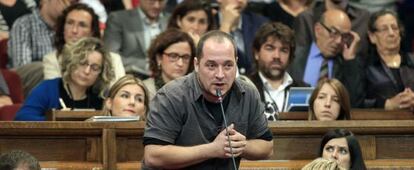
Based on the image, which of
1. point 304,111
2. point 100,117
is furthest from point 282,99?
point 100,117

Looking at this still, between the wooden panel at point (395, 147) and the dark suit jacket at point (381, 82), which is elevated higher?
the dark suit jacket at point (381, 82)

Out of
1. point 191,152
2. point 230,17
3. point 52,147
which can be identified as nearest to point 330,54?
point 230,17

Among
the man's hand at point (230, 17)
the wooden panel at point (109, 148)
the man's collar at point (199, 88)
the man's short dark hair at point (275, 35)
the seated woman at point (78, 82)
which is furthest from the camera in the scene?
the man's hand at point (230, 17)

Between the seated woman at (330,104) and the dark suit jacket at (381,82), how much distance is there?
3.73 ft

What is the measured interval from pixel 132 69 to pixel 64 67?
43.2 inches

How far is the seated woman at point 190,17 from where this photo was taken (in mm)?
9430

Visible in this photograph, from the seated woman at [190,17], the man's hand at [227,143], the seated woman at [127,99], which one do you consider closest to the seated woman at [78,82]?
the seated woman at [127,99]

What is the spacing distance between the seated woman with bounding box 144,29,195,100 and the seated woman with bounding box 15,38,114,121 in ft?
1.21

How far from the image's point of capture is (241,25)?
1008 centimetres

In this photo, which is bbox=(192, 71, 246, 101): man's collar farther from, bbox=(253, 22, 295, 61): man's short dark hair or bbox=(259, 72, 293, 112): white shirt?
bbox=(253, 22, 295, 61): man's short dark hair

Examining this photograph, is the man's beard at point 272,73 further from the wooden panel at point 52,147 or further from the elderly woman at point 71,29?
the wooden panel at point 52,147

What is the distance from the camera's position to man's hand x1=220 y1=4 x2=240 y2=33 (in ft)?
32.1

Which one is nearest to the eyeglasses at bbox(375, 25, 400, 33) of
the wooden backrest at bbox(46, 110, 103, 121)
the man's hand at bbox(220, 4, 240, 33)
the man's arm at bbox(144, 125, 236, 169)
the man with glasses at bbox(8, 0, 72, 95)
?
the man's hand at bbox(220, 4, 240, 33)

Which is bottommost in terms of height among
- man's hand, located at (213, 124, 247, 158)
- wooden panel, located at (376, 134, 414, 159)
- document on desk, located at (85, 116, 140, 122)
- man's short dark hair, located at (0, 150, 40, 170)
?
wooden panel, located at (376, 134, 414, 159)
